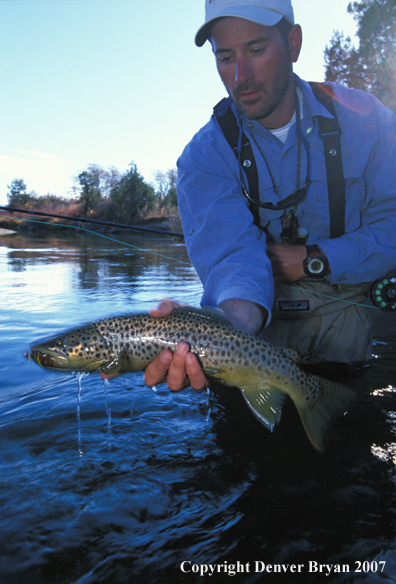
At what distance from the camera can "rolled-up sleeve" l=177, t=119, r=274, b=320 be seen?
2996 mm

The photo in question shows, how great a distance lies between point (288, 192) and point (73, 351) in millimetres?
2037

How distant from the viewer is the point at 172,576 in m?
2.00

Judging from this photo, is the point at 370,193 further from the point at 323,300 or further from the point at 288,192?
the point at 323,300

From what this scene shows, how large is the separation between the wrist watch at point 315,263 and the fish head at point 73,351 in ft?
5.30

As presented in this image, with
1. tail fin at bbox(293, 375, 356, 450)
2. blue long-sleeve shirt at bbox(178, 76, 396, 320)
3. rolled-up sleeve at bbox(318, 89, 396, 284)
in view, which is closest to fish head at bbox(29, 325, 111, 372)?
blue long-sleeve shirt at bbox(178, 76, 396, 320)

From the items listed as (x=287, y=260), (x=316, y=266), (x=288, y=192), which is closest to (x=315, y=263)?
(x=316, y=266)

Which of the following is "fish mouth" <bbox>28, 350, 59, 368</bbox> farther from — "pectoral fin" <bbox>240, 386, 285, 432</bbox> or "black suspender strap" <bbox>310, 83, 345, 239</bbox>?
"black suspender strap" <bbox>310, 83, 345, 239</bbox>

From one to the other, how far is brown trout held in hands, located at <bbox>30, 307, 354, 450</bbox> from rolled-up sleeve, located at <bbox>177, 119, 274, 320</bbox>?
1.35 feet

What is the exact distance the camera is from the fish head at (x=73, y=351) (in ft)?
8.50

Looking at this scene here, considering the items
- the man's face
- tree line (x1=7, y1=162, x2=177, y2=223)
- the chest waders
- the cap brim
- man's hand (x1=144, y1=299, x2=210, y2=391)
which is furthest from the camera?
tree line (x1=7, y1=162, x2=177, y2=223)

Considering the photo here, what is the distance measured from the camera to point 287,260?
340cm

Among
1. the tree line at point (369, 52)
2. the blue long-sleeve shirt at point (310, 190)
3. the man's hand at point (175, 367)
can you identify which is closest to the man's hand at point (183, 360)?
the man's hand at point (175, 367)

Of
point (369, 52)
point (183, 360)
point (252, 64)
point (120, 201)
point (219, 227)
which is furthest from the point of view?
point (120, 201)

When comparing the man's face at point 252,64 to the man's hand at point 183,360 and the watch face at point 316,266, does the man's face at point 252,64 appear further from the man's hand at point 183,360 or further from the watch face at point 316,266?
the man's hand at point 183,360
